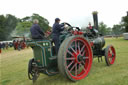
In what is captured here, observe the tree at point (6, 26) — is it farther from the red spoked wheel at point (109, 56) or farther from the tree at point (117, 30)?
the tree at point (117, 30)

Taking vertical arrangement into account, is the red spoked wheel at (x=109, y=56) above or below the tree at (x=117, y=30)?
below

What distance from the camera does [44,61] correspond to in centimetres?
324

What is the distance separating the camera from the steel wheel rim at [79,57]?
3.53 metres

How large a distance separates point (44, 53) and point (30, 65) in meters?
0.70

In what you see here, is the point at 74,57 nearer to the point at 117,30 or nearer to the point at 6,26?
the point at 6,26

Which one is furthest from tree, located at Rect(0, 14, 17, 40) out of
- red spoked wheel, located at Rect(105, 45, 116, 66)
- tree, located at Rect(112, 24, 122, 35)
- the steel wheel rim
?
tree, located at Rect(112, 24, 122, 35)

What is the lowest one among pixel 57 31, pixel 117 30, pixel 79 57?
pixel 79 57

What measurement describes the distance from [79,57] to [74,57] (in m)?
0.13

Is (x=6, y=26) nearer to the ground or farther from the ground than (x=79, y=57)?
farther from the ground

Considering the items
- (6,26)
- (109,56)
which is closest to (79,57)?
(109,56)

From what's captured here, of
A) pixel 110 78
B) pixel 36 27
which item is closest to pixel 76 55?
pixel 110 78

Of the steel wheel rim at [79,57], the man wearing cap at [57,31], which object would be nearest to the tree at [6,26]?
the man wearing cap at [57,31]

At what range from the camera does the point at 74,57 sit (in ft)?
11.6

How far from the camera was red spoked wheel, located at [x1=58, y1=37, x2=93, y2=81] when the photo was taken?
10.1ft
